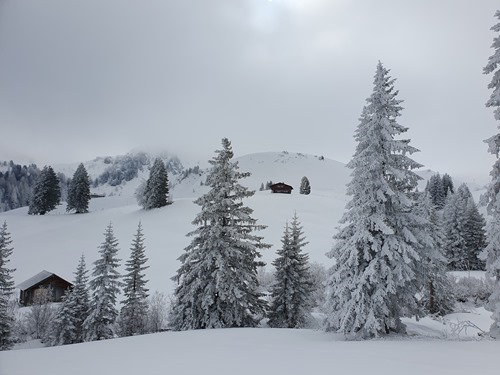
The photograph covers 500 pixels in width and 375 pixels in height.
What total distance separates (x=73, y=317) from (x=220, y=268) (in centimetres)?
1807

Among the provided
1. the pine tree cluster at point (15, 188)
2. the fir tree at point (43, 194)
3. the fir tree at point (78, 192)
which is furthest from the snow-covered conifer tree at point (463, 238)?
the pine tree cluster at point (15, 188)

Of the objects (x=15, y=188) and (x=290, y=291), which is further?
(x=15, y=188)

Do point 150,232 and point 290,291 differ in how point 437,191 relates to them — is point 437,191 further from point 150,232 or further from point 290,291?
point 290,291

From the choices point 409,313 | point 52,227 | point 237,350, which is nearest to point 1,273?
point 237,350

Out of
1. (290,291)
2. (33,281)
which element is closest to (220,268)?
(290,291)

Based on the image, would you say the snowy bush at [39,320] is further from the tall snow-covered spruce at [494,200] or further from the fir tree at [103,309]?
the tall snow-covered spruce at [494,200]

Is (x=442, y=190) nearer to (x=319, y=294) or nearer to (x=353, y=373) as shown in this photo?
(x=319, y=294)

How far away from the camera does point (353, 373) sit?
6.33 meters

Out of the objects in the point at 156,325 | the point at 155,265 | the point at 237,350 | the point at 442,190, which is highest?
the point at 442,190

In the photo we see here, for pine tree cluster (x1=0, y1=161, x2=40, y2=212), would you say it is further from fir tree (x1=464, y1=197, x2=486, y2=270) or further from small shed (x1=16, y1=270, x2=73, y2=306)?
fir tree (x1=464, y1=197, x2=486, y2=270)

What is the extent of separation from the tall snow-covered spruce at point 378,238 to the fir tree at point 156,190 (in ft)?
219

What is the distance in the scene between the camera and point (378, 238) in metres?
13.6

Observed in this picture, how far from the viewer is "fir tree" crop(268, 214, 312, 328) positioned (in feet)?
78.2

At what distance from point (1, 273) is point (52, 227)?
46.4m
